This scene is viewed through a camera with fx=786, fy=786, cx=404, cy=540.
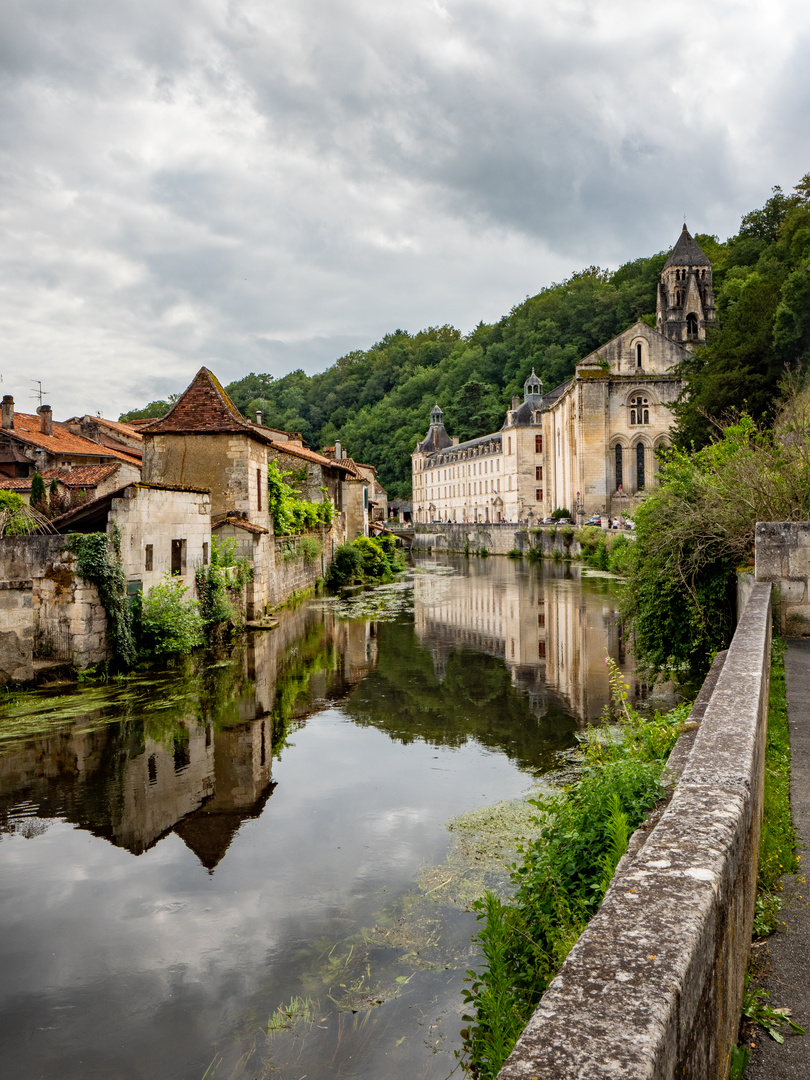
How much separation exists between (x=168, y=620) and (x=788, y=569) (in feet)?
35.6

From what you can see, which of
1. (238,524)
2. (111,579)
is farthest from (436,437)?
(111,579)

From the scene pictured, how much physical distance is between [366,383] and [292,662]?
119218 millimetres

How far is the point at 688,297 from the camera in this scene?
7000 cm

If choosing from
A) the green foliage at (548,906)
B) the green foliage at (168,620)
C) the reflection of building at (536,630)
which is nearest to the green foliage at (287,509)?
the reflection of building at (536,630)

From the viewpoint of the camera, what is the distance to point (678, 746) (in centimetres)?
556

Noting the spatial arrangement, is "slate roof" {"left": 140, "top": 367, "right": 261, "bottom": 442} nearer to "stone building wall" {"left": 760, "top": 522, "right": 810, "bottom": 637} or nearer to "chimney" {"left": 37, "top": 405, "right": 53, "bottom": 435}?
"stone building wall" {"left": 760, "top": 522, "right": 810, "bottom": 637}

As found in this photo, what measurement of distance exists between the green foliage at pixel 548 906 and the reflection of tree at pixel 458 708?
173 inches

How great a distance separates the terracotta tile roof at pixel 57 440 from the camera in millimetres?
37594

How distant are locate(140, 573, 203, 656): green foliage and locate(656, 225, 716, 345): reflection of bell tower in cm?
6345

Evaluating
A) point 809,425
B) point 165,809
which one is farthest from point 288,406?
point 165,809

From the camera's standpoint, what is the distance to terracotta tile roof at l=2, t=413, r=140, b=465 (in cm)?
3759

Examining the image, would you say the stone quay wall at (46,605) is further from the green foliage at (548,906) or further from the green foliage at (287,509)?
the green foliage at (287,509)

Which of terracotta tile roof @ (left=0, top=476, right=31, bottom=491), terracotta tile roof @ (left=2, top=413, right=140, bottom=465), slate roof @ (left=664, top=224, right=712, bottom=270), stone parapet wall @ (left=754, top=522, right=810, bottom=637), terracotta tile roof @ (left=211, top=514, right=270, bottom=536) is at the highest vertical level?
slate roof @ (left=664, top=224, right=712, bottom=270)

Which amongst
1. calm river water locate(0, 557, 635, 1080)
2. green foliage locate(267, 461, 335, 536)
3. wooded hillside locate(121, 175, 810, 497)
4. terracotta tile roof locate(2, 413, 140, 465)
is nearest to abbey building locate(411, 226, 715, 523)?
wooded hillside locate(121, 175, 810, 497)
